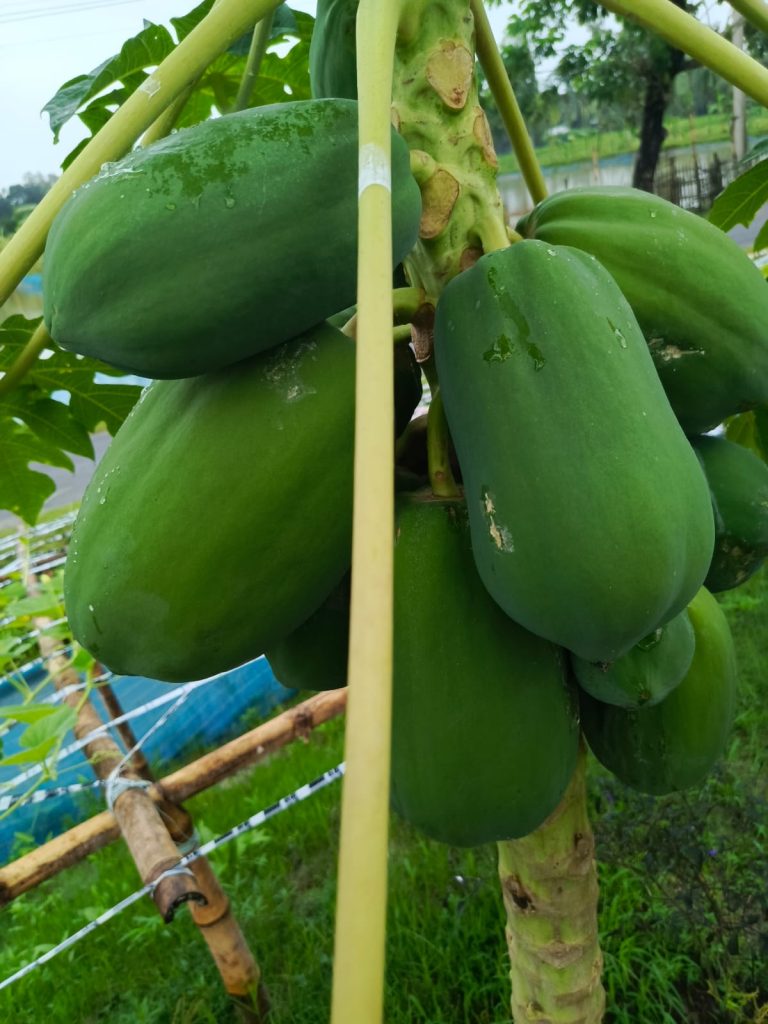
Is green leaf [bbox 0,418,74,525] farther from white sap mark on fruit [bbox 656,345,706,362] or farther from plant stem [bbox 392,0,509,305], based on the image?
white sap mark on fruit [bbox 656,345,706,362]

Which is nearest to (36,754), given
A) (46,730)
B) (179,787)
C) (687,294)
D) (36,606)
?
(46,730)

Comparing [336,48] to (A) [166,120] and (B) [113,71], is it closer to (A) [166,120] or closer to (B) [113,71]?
(A) [166,120]

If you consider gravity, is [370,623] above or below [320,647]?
above

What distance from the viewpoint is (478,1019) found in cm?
209

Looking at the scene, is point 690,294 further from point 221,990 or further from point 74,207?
point 221,990

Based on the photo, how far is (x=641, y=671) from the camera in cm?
84

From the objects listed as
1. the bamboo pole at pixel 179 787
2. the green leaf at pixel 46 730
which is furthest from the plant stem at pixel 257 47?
the green leaf at pixel 46 730

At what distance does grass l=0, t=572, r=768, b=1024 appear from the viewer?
201cm

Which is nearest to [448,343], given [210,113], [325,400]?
[325,400]

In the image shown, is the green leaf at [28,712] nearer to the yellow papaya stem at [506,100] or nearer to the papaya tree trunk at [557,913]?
the papaya tree trunk at [557,913]

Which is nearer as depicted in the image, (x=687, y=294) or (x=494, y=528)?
(x=494, y=528)

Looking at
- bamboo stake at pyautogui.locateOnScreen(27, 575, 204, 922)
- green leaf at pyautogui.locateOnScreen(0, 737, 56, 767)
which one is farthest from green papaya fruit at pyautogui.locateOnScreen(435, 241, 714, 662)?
green leaf at pyautogui.locateOnScreen(0, 737, 56, 767)

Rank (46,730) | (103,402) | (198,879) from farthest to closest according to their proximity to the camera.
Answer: (46,730)
(198,879)
(103,402)

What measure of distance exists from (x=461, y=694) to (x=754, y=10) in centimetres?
75
